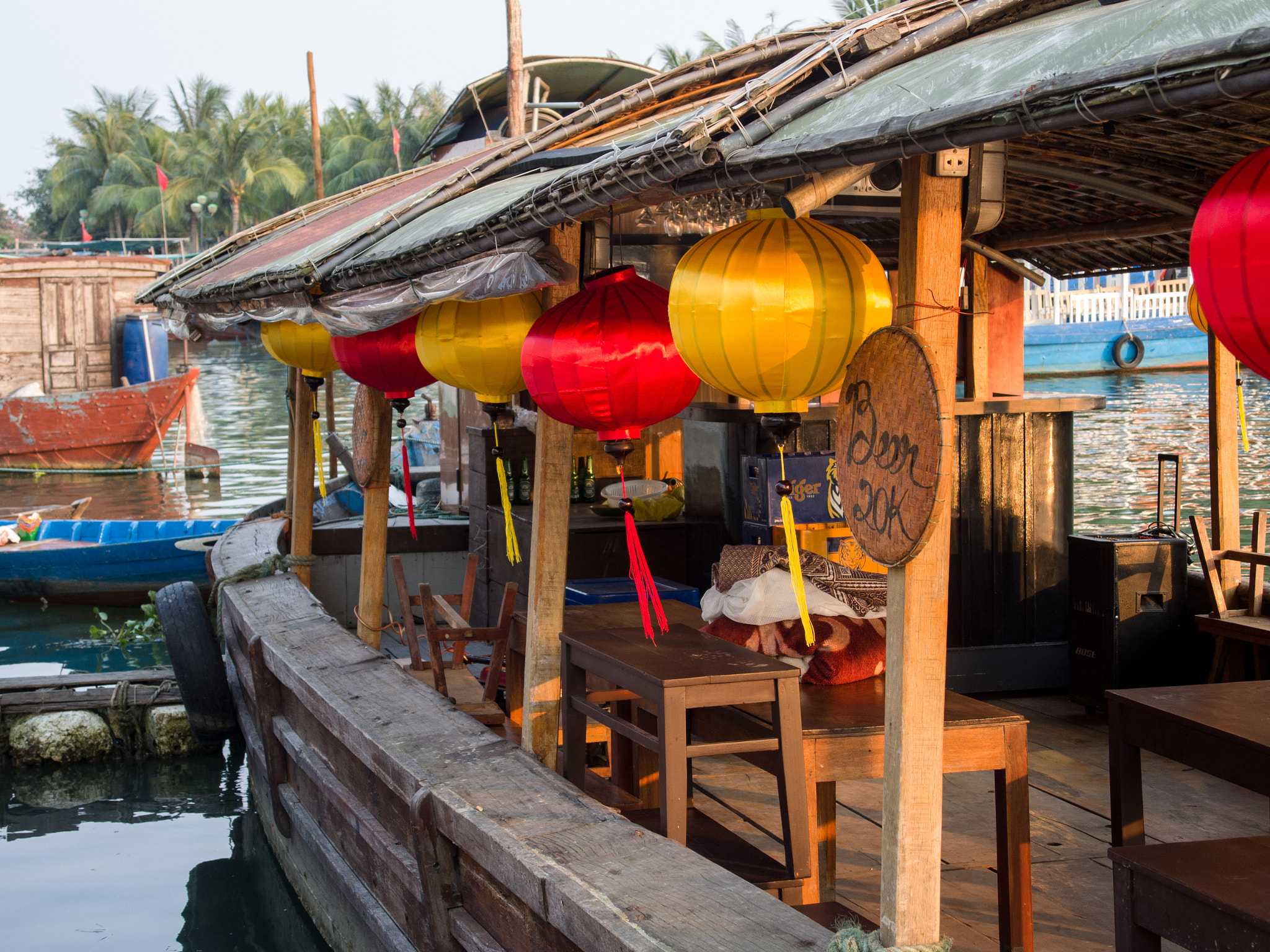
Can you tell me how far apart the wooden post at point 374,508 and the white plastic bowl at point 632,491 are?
4.63 ft

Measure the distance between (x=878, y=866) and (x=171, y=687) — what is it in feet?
21.6

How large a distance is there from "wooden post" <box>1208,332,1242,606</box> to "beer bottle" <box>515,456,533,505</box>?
14.9 feet

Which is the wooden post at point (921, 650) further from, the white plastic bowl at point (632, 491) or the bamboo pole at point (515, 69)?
the bamboo pole at point (515, 69)

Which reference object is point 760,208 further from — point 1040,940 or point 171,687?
point 171,687

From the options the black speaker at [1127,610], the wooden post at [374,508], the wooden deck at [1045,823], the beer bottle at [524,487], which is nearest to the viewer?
the wooden deck at [1045,823]

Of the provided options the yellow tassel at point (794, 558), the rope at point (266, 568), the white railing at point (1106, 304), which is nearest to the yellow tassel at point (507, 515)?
the yellow tassel at point (794, 558)

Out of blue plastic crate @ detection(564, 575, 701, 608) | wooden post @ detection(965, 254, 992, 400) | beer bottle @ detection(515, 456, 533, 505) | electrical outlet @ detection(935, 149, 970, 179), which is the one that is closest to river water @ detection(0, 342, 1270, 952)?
wooden post @ detection(965, 254, 992, 400)

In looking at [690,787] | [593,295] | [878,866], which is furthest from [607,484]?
[593,295]

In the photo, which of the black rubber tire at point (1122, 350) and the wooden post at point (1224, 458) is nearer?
the wooden post at point (1224, 458)

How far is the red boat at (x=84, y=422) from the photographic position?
2855 cm

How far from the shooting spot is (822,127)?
2.45m

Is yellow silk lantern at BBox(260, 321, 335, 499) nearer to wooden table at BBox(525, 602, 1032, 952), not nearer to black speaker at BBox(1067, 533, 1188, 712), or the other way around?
wooden table at BBox(525, 602, 1032, 952)

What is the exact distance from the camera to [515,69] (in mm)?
13008

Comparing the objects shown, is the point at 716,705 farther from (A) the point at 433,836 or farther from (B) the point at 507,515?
(B) the point at 507,515
